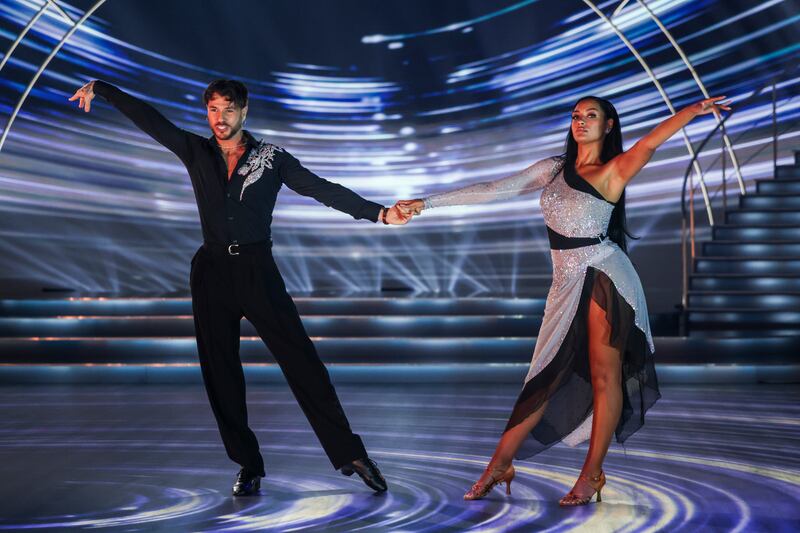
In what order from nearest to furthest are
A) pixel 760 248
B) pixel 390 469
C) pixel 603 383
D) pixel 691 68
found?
pixel 603 383, pixel 390 469, pixel 760 248, pixel 691 68

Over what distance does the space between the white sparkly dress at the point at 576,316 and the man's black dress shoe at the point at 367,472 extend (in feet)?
1.59

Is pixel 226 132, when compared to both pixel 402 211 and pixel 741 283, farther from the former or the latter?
pixel 741 283

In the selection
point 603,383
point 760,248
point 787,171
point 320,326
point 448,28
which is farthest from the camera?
point 448,28

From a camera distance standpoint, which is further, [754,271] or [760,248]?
[760,248]

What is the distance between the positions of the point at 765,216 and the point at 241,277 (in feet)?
19.7

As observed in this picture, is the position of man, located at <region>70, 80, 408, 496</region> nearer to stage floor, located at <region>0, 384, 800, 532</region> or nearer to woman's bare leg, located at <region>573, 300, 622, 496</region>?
stage floor, located at <region>0, 384, 800, 532</region>

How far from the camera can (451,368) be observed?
23.0 feet

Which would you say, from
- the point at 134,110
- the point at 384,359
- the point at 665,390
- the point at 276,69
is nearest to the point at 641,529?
the point at 134,110

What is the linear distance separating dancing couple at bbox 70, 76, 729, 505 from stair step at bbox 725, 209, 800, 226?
5.07 metres

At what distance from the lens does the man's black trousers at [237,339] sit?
3535 mm

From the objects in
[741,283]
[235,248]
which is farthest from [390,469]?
[741,283]

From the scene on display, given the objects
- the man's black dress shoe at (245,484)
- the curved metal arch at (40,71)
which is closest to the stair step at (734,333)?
the man's black dress shoe at (245,484)

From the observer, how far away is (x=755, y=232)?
8312mm

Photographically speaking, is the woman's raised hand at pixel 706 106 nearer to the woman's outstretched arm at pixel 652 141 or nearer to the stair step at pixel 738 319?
the woman's outstretched arm at pixel 652 141
